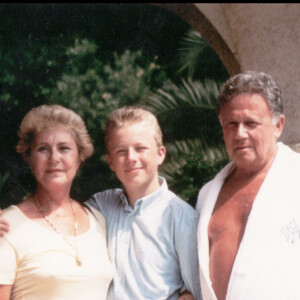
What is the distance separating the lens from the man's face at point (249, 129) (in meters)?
2.82

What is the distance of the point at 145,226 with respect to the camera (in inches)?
116

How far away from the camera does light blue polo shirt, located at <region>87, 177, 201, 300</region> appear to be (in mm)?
2830

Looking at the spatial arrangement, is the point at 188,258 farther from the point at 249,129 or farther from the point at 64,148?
the point at 64,148

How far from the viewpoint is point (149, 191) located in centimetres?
304

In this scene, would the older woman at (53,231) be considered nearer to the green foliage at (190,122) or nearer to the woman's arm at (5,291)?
the woman's arm at (5,291)

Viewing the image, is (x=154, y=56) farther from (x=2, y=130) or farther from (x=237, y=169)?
(x=237, y=169)

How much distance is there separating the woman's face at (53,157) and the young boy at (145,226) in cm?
26

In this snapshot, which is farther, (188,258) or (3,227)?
(188,258)

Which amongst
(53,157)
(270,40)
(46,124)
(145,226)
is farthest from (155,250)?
(270,40)

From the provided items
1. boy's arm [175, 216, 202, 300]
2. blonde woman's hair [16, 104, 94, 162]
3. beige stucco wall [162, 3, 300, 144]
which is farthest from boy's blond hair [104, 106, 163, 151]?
beige stucco wall [162, 3, 300, 144]

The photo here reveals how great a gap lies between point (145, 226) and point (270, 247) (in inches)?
26.5

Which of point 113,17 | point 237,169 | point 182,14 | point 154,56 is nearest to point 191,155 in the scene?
point 154,56

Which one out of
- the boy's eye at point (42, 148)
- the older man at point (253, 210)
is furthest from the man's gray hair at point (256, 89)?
the boy's eye at point (42, 148)

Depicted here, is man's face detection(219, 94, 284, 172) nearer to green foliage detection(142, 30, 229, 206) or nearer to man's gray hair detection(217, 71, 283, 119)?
man's gray hair detection(217, 71, 283, 119)
